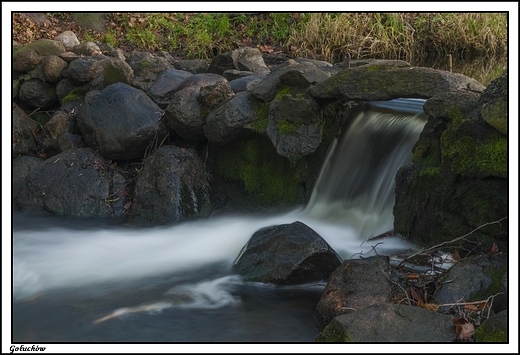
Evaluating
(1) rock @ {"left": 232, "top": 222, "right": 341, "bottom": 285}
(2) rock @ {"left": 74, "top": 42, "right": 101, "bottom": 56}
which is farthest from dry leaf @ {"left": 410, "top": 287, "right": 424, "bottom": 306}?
(2) rock @ {"left": 74, "top": 42, "right": 101, "bottom": 56}

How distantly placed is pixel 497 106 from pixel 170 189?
376 centimetres

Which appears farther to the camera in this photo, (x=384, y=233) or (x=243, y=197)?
(x=243, y=197)

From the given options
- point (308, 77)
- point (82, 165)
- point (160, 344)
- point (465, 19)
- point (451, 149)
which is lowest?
point (160, 344)

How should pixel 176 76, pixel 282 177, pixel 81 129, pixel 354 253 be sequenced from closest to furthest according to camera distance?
pixel 354 253 → pixel 282 177 → pixel 81 129 → pixel 176 76

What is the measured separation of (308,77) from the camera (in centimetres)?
724

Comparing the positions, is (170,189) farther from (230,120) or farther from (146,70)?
(146,70)

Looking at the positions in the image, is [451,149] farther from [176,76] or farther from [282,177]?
[176,76]

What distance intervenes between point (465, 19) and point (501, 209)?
29.8 feet

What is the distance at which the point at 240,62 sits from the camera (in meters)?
9.86

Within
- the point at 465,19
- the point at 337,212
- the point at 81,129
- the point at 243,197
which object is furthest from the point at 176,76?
the point at 465,19

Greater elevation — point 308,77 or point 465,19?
point 465,19

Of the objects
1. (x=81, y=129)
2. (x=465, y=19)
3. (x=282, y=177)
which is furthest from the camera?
(x=465, y=19)

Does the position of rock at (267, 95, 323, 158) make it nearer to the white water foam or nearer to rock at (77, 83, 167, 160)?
the white water foam

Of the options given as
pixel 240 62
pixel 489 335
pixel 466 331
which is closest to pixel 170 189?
pixel 240 62
